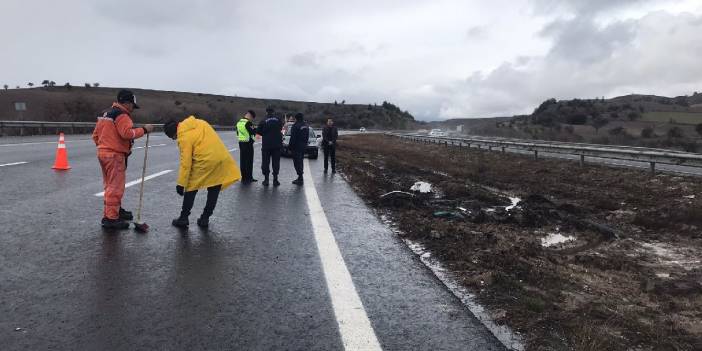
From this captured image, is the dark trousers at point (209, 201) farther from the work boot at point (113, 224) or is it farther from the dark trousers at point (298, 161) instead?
the dark trousers at point (298, 161)

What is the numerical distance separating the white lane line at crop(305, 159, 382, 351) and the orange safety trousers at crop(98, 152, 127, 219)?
2498mm

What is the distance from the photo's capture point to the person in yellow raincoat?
22.1 feet

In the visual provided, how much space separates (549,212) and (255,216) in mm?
5196

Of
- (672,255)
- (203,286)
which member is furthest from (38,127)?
(672,255)

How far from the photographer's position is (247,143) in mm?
13211

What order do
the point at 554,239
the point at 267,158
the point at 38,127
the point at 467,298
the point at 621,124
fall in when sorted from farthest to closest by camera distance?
1. the point at 621,124
2. the point at 38,127
3. the point at 267,158
4. the point at 554,239
5. the point at 467,298

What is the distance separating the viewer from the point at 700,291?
5.09 m

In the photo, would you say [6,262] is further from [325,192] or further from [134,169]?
[134,169]

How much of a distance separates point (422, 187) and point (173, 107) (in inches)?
3457

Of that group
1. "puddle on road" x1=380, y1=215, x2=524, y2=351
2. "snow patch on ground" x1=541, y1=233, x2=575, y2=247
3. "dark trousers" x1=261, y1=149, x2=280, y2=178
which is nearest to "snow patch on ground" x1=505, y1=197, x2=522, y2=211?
"snow patch on ground" x1=541, y1=233, x2=575, y2=247

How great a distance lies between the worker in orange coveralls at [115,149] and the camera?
657cm

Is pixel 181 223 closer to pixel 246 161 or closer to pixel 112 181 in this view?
pixel 112 181

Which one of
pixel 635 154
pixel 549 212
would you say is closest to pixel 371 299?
pixel 549 212

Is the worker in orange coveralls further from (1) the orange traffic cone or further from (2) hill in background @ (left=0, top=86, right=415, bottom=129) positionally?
(2) hill in background @ (left=0, top=86, right=415, bottom=129)
